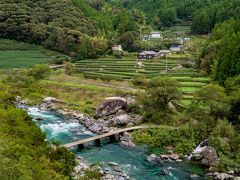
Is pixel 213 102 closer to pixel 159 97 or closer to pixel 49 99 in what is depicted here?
pixel 159 97

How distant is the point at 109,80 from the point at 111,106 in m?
17.6

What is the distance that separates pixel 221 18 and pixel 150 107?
6463 centimetres

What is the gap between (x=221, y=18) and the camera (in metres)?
106

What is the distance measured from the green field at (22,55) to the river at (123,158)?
128 feet

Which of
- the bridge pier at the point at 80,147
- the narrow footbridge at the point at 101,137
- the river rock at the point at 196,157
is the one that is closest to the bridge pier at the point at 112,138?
the narrow footbridge at the point at 101,137

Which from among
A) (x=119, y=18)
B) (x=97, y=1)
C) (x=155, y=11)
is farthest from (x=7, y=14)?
(x=155, y=11)

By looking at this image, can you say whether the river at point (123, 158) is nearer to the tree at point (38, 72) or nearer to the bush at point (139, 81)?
the bush at point (139, 81)

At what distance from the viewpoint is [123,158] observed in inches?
1572

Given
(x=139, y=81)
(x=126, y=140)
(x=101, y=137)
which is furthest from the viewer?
(x=139, y=81)

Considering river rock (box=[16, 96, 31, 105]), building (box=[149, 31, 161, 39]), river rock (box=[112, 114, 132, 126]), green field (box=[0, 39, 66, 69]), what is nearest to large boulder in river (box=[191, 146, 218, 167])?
river rock (box=[112, 114, 132, 126])

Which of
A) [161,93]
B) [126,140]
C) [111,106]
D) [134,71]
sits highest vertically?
[134,71]

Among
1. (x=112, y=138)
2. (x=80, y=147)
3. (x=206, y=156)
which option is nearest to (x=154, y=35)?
(x=112, y=138)

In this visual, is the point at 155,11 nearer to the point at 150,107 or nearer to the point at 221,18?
the point at 221,18

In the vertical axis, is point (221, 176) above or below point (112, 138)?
below
